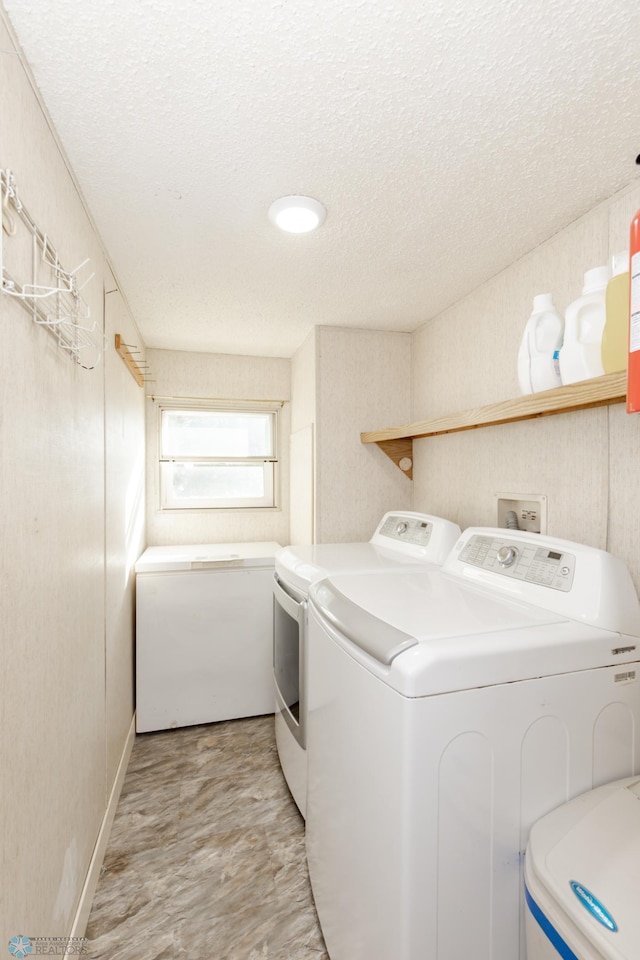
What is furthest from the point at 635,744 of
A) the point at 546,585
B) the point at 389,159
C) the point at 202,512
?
the point at 202,512

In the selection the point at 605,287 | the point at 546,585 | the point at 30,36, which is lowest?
the point at 546,585

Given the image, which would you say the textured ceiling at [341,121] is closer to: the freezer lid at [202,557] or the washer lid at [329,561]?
the washer lid at [329,561]

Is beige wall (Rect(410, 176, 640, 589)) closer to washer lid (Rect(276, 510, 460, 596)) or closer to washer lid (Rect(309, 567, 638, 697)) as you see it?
washer lid (Rect(276, 510, 460, 596))

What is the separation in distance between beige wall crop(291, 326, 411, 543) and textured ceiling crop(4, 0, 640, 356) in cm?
73

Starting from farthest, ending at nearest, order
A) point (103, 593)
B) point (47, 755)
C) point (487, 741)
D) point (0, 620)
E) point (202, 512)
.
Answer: point (202, 512)
point (103, 593)
point (47, 755)
point (487, 741)
point (0, 620)

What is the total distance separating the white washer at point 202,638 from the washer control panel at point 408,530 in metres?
0.81

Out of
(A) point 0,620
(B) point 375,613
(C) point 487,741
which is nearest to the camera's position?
(A) point 0,620

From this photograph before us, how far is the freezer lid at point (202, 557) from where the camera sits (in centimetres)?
256

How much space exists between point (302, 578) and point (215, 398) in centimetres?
185

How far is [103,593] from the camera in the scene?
177 cm

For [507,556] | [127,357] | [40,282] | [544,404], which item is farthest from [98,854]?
[544,404]

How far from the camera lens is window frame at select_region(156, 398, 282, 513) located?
10.2 ft

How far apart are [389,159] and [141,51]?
631mm

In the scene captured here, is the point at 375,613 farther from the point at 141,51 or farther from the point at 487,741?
the point at 141,51
